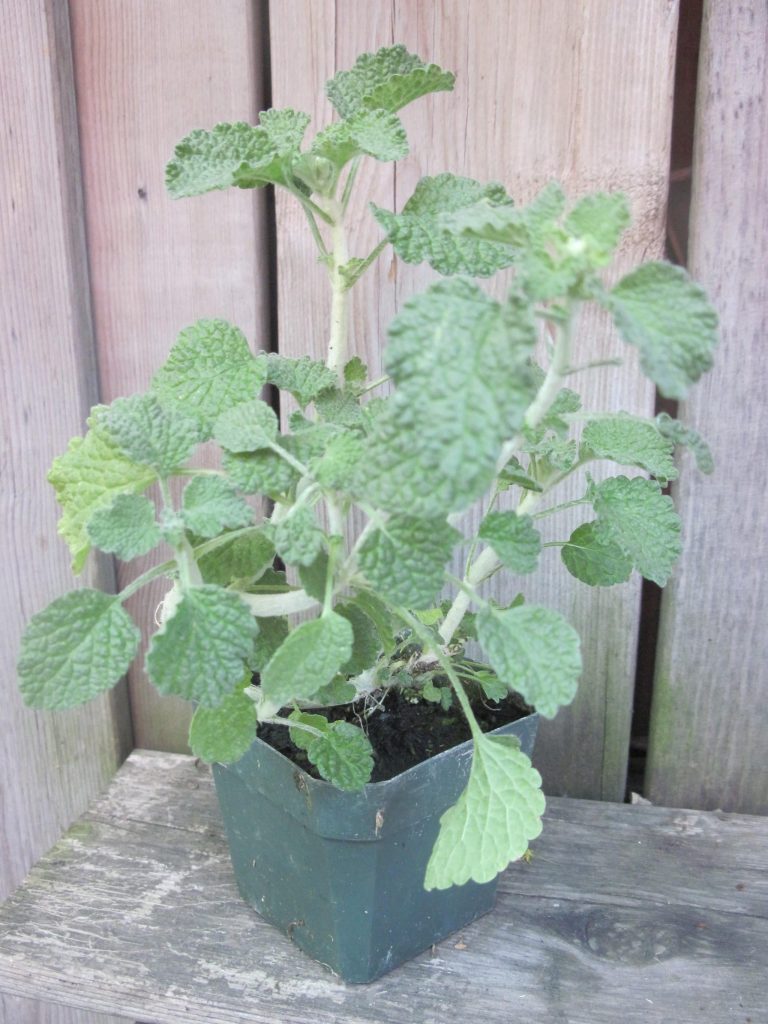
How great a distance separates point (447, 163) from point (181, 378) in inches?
15.3

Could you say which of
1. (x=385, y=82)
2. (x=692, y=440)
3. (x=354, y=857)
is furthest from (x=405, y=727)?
(x=385, y=82)

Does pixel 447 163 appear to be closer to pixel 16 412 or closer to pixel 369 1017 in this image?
pixel 16 412

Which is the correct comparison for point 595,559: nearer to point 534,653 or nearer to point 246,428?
point 534,653

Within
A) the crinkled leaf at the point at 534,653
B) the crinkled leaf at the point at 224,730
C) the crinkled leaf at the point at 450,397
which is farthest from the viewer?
the crinkled leaf at the point at 224,730

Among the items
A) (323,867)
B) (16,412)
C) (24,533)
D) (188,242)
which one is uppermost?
(188,242)

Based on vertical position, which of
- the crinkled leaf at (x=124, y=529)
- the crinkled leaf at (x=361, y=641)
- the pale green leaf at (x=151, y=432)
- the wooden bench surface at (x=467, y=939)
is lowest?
the wooden bench surface at (x=467, y=939)

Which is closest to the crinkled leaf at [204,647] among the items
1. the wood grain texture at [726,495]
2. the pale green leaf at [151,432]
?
the pale green leaf at [151,432]

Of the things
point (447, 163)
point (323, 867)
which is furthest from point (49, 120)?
point (323, 867)

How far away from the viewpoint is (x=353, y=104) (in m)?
0.64

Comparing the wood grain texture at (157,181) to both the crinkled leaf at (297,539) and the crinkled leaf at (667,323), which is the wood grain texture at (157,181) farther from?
the crinkled leaf at (667,323)

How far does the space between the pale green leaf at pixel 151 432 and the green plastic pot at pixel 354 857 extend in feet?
0.81

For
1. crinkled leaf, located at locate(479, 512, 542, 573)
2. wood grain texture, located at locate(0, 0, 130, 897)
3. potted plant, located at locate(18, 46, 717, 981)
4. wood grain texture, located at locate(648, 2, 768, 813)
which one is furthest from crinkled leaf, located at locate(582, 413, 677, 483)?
wood grain texture, located at locate(0, 0, 130, 897)

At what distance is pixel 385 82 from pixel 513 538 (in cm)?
33

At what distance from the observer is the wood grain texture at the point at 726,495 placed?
31.1 inches
